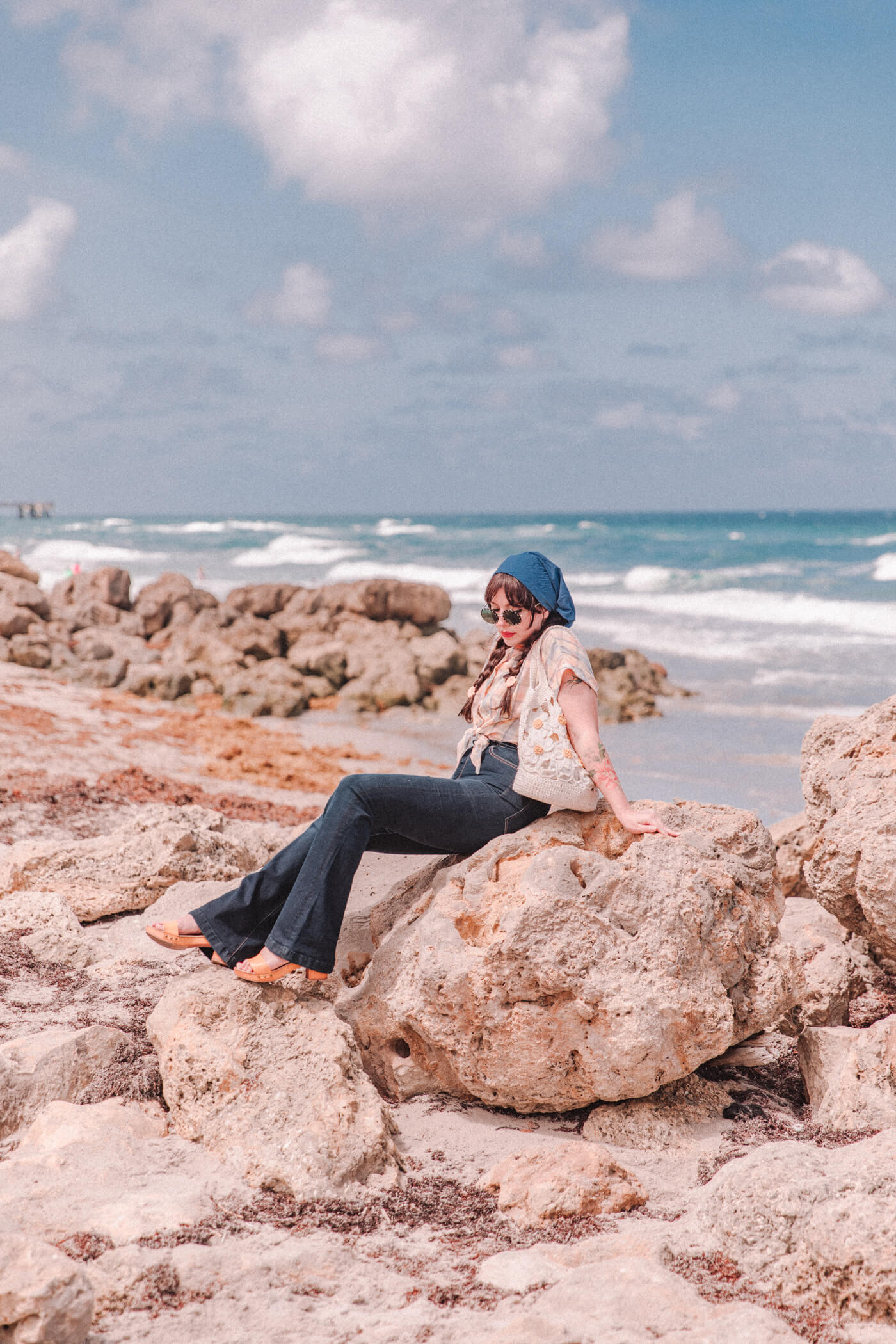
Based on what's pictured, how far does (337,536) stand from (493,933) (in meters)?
67.3

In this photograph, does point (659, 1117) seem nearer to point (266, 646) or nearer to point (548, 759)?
point (548, 759)

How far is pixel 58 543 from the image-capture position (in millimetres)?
57781

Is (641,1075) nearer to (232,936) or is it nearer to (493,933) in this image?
(493,933)

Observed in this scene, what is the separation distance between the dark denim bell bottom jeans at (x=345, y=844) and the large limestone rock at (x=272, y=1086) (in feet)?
0.75

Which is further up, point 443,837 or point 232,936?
point 443,837

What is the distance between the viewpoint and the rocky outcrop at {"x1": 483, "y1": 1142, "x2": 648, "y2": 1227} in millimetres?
3396

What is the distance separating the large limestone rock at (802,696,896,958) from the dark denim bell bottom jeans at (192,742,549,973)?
139 centimetres

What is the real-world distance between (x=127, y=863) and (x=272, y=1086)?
2.70m

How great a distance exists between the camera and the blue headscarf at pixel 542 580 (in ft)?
14.4

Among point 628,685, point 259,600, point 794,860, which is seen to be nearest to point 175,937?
point 794,860

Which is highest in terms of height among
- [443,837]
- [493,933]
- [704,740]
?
Answer: [443,837]

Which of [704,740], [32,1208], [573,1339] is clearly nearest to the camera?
[573,1339]

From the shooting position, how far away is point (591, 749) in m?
4.18

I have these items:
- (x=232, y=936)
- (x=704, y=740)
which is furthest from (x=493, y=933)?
(x=704, y=740)
